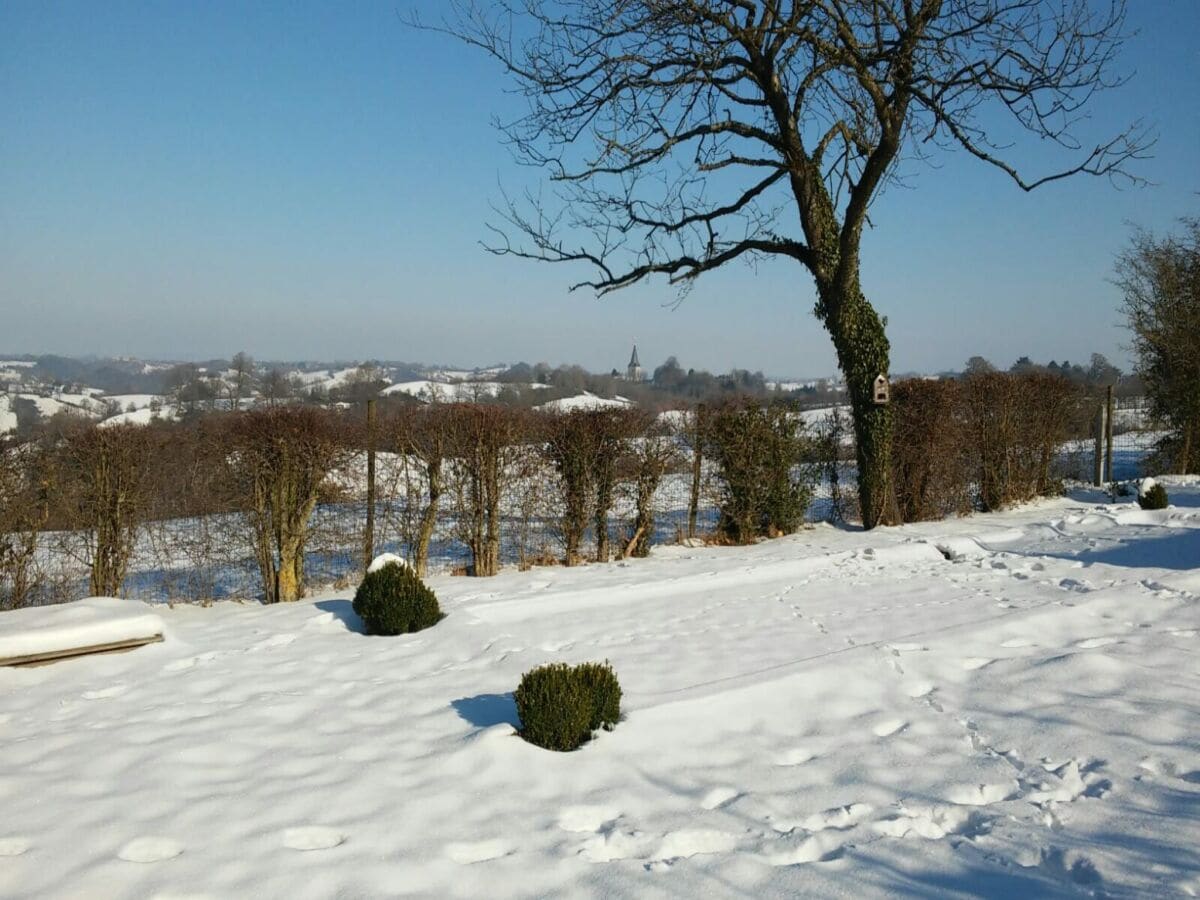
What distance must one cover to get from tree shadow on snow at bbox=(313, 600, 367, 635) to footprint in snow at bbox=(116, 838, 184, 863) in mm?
3390

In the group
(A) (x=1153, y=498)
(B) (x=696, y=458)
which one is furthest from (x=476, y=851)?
(A) (x=1153, y=498)

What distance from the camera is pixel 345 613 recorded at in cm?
721

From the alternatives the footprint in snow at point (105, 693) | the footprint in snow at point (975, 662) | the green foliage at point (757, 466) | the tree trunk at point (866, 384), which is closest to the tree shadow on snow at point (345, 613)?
the footprint in snow at point (105, 693)

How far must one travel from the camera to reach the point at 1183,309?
1759 cm

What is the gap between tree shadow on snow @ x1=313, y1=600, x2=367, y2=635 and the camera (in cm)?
686

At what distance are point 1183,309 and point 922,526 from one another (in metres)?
10.9

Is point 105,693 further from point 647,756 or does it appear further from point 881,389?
point 881,389

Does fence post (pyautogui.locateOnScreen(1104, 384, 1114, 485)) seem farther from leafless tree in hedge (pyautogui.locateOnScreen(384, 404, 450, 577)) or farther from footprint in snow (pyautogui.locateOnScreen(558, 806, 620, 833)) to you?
footprint in snow (pyautogui.locateOnScreen(558, 806, 620, 833))

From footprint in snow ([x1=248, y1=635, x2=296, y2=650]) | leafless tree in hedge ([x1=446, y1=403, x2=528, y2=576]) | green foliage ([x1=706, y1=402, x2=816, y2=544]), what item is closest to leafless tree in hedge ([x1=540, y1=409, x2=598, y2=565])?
leafless tree in hedge ([x1=446, y1=403, x2=528, y2=576])

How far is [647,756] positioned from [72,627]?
423cm

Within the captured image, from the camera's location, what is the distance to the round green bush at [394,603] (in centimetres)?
657

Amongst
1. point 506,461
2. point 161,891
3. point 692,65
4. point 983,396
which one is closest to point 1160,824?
point 161,891

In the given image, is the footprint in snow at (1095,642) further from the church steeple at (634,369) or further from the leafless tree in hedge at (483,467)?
the church steeple at (634,369)

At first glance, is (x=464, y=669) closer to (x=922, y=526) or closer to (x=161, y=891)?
(x=161, y=891)
